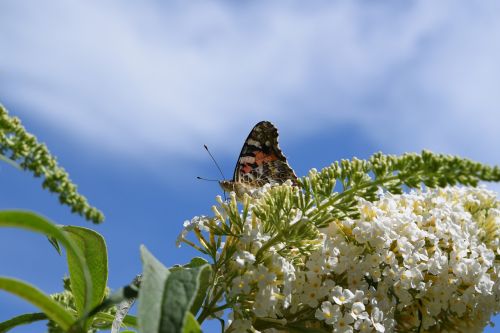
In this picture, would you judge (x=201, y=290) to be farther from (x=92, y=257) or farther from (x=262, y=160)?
(x=262, y=160)

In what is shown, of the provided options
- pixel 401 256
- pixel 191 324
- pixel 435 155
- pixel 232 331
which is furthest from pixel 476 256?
pixel 191 324

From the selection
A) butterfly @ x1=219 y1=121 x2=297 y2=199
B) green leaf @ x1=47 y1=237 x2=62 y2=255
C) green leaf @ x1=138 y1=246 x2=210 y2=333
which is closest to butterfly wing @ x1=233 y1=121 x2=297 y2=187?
butterfly @ x1=219 y1=121 x2=297 y2=199

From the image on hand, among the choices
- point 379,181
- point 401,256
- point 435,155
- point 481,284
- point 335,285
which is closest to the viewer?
point 435,155

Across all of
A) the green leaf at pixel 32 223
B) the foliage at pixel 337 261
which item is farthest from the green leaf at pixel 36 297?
the green leaf at pixel 32 223

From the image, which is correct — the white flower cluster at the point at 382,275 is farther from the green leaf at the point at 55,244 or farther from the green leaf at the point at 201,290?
the green leaf at the point at 55,244

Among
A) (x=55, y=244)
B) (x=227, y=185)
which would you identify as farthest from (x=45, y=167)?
(x=55, y=244)

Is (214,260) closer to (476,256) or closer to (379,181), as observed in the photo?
(379,181)
